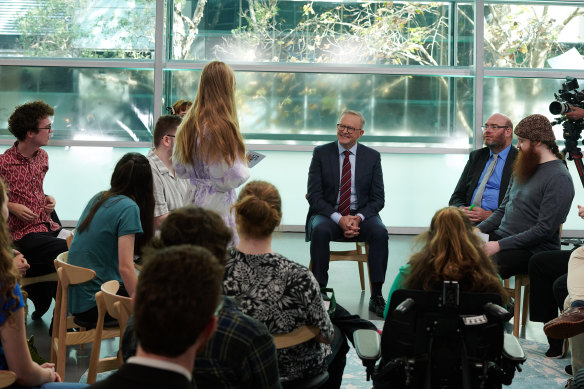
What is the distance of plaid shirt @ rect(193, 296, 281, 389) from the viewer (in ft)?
5.42

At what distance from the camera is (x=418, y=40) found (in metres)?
7.69

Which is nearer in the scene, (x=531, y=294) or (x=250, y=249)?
(x=250, y=249)

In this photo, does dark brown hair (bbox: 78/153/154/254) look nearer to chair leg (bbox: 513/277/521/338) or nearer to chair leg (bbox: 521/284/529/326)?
chair leg (bbox: 513/277/521/338)

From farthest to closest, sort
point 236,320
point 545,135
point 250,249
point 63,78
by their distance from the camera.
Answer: point 63,78 < point 545,135 < point 250,249 < point 236,320

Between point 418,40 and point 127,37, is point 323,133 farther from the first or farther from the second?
point 127,37

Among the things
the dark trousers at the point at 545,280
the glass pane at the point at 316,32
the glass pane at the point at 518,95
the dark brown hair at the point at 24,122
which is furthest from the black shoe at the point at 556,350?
the glass pane at the point at 316,32

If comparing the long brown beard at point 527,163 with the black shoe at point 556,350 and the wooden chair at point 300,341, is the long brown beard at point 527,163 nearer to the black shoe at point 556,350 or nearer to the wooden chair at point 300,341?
the black shoe at point 556,350

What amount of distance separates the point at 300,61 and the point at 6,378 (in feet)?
20.5

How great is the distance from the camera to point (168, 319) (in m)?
1.17

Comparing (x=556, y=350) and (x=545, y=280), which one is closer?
(x=556, y=350)

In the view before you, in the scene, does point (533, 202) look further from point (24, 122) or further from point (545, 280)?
point (24, 122)

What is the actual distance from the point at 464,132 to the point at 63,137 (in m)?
4.41

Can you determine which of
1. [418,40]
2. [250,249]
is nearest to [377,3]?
[418,40]

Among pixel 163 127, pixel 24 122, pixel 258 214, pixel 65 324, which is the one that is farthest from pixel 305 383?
pixel 24 122
